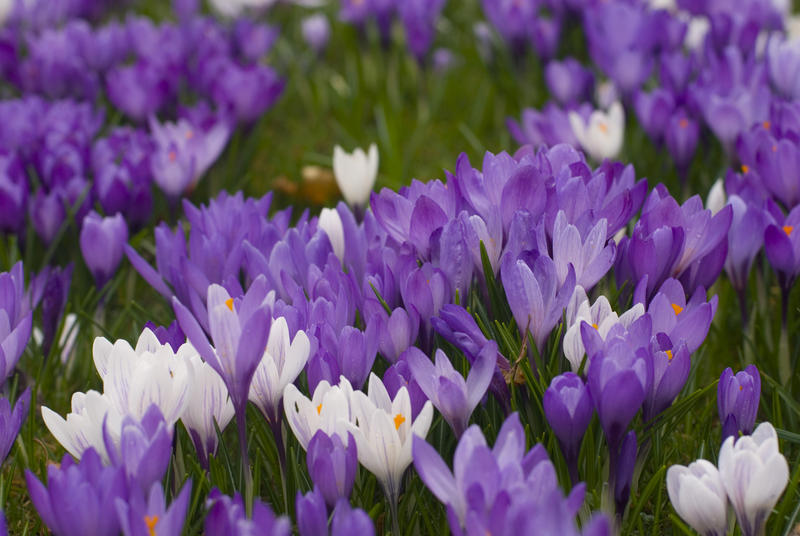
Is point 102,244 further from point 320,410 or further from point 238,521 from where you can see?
point 238,521

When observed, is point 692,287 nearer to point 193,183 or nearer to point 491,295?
point 491,295

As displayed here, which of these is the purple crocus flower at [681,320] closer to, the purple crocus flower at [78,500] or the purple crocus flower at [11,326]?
the purple crocus flower at [78,500]

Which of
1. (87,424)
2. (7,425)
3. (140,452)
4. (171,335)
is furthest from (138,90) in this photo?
(140,452)

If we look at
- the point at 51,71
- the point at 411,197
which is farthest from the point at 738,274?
the point at 51,71

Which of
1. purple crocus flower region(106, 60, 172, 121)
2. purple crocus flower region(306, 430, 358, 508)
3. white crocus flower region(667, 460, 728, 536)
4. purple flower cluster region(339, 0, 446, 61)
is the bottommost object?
white crocus flower region(667, 460, 728, 536)

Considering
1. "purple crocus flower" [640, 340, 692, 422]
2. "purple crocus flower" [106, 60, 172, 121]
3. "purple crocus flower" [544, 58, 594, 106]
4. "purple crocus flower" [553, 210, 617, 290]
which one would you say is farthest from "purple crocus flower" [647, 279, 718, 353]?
"purple crocus flower" [106, 60, 172, 121]

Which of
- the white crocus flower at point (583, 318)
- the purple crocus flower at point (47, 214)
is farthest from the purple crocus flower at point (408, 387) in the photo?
the purple crocus flower at point (47, 214)

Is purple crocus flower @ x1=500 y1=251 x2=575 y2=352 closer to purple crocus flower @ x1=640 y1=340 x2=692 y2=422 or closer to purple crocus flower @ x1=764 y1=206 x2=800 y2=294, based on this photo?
purple crocus flower @ x1=640 y1=340 x2=692 y2=422
